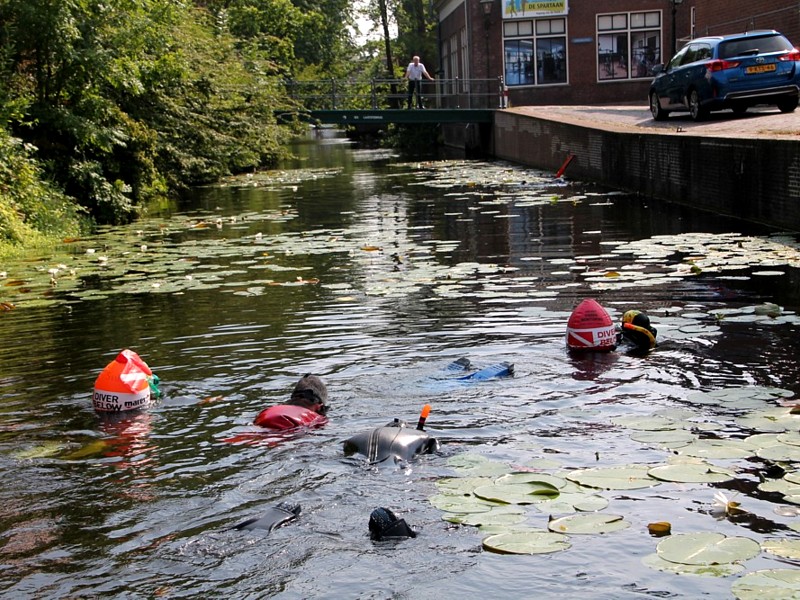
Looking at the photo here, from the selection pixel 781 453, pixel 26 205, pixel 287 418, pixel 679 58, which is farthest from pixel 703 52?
pixel 781 453

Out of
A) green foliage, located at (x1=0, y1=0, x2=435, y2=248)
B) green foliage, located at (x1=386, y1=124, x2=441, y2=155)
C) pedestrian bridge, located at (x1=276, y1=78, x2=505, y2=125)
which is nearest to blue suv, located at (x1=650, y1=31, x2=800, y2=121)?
green foliage, located at (x1=0, y1=0, x2=435, y2=248)

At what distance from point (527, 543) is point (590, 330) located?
380 cm

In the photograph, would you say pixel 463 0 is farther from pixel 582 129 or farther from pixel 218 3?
pixel 582 129

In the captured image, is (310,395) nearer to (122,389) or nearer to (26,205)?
(122,389)

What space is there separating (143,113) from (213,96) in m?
5.33

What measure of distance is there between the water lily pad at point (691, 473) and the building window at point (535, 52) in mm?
39498

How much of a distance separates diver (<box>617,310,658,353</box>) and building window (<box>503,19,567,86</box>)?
36533 mm

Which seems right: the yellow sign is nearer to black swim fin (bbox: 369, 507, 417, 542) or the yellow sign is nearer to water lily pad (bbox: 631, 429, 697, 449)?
water lily pad (bbox: 631, 429, 697, 449)

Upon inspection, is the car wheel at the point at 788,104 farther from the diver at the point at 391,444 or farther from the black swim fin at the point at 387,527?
the black swim fin at the point at 387,527

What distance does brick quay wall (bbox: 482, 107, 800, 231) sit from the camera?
1452 centimetres

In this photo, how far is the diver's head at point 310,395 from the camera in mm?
7000

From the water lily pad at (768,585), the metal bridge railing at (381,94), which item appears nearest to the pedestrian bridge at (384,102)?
the metal bridge railing at (381,94)

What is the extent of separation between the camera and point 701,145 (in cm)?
1725

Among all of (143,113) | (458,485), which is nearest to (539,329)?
(458,485)
